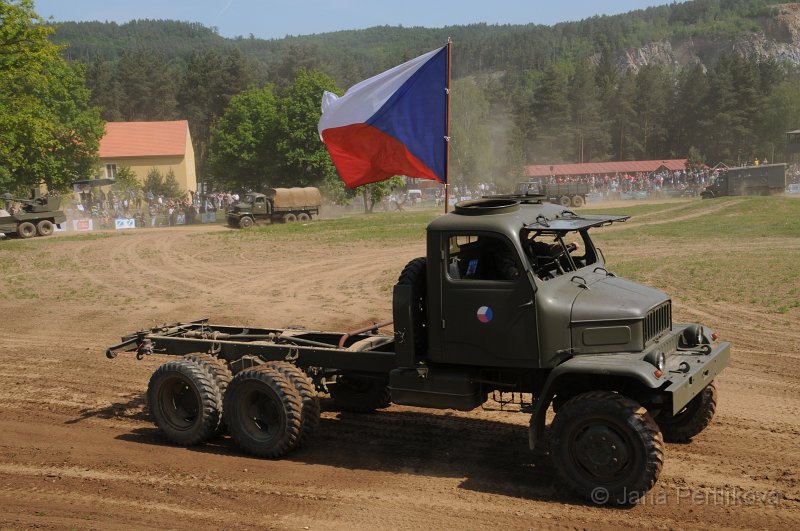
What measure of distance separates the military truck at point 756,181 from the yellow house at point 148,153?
4937 cm

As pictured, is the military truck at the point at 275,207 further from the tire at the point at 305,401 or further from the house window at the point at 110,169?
the house window at the point at 110,169

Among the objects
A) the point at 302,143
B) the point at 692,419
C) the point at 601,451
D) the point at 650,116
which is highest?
the point at 650,116

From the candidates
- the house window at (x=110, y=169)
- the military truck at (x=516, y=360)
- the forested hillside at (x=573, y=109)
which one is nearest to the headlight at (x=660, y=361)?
the military truck at (x=516, y=360)

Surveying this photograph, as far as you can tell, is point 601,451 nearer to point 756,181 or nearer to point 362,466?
point 362,466

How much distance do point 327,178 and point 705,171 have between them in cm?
4008

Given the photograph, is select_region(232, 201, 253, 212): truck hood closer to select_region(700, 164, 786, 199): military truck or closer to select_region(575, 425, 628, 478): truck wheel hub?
select_region(700, 164, 786, 199): military truck

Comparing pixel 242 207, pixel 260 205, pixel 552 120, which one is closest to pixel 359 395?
pixel 242 207

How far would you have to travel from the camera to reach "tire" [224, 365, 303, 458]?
27.6 feet

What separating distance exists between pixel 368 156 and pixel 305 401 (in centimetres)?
420

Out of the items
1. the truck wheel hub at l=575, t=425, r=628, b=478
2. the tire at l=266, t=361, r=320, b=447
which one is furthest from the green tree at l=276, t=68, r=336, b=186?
the truck wheel hub at l=575, t=425, r=628, b=478

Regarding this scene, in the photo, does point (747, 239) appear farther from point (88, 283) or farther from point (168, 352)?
point (168, 352)

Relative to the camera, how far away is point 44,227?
41375 millimetres

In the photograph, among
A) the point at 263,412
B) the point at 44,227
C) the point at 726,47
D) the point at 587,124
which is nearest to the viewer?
the point at 263,412

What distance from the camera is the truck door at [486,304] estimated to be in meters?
7.49
